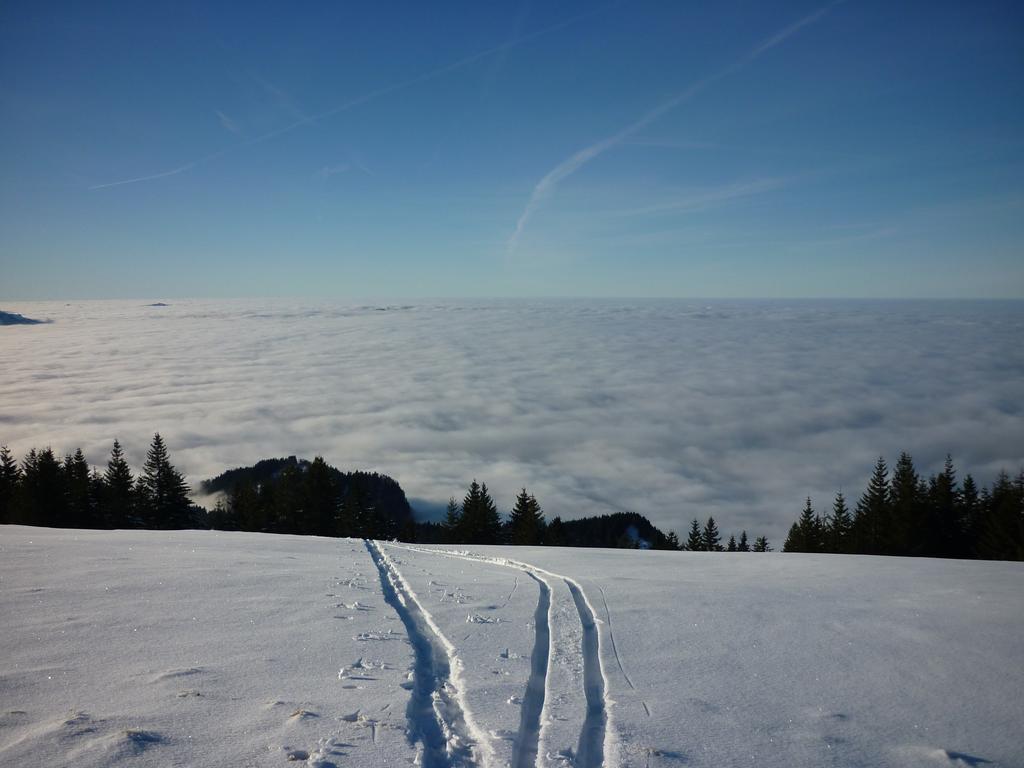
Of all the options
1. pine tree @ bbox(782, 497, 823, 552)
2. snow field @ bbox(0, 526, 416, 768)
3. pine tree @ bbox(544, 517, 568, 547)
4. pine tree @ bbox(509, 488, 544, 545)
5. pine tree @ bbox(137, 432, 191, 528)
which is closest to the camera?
snow field @ bbox(0, 526, 416, 768)

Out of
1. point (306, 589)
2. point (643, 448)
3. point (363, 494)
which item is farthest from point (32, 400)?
point (306, 589)

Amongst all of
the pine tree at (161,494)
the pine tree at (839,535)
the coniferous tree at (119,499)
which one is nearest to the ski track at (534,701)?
the pine tree at (161,494)

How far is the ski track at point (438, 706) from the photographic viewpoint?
15.5 ft

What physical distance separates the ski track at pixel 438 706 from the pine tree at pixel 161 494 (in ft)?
132

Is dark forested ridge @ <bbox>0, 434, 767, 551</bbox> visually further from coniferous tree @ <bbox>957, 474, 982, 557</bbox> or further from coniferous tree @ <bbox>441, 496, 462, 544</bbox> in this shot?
coniferous tree @ <bbox>957, 474, 982, 557</bbox>

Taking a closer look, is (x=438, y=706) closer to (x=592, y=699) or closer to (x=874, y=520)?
(x=592, y=699)

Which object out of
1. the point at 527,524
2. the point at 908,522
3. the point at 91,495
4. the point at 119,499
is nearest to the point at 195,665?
the point at 527,524

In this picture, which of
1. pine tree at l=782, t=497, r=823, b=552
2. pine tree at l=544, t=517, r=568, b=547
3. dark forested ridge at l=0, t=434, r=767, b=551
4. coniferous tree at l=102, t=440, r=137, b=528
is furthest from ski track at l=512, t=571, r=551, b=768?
coniferous tree at l=102, t=440, r=137, b=528

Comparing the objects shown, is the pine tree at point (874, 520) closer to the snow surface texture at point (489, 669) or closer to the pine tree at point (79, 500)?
the snow surface texture at point (489, 669)

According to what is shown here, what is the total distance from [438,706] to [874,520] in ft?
151

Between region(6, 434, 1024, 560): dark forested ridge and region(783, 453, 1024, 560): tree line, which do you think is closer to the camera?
region(783, 453, 1024, 560): tree line

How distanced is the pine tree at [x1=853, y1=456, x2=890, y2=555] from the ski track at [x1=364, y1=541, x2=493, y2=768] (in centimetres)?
4245

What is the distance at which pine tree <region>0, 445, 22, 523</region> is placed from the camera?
36219 mm

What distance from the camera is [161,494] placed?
1591 inches
